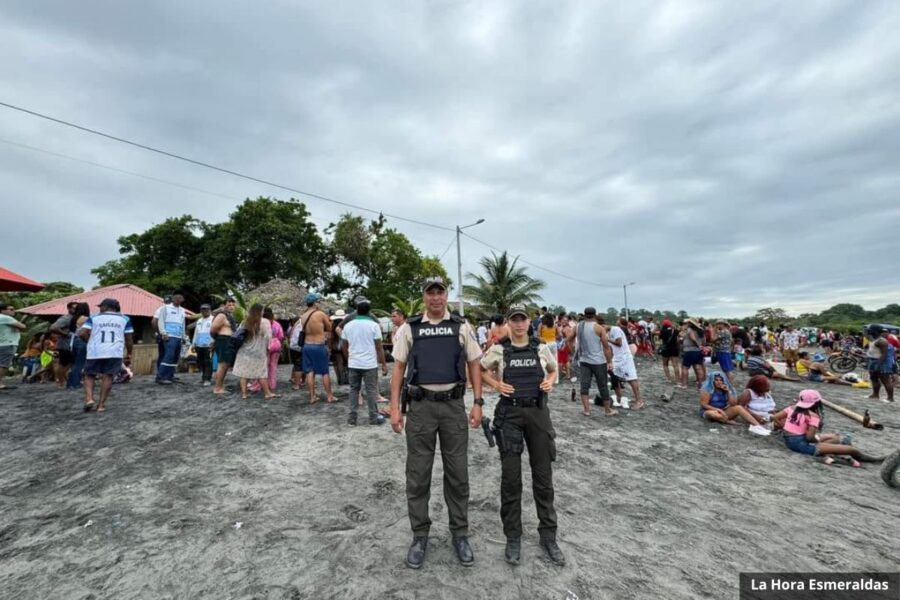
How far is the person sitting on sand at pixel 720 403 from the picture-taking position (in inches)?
258

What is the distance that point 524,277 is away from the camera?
24438 mm

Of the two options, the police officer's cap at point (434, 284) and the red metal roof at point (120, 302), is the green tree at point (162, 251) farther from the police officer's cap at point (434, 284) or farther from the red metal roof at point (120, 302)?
the police officer's cap at point (434, 284)

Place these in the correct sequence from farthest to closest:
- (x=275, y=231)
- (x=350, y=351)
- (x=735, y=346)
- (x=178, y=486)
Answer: (x=275, y=231)
(x=735, y=346)
(x=350, y=351)
(x=178, y=486)

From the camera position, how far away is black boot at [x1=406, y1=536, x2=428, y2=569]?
8.82 feet

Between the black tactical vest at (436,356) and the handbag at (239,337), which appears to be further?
the handbag at (239,337)

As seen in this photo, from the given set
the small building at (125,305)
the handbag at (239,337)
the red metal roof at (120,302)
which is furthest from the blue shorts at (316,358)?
the red metal roof at (120,302)

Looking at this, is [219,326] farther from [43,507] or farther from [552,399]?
[552,399]

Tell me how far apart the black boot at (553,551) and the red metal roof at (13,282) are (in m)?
11.4

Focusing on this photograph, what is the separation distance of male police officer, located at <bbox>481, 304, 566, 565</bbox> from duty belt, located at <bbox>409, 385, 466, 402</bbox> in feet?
1.15

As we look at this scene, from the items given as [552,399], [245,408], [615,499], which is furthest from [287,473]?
[552,399]

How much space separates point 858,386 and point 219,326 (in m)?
17.6

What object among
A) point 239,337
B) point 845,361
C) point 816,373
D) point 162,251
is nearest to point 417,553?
point 239,337

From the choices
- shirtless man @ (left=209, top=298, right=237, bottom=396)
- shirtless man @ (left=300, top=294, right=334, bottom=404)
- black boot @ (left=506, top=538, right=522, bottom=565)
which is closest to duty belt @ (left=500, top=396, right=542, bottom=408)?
black boot @ (left=506, top=538, right=522, bottom=565)

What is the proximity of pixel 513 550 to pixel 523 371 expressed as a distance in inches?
51.0
